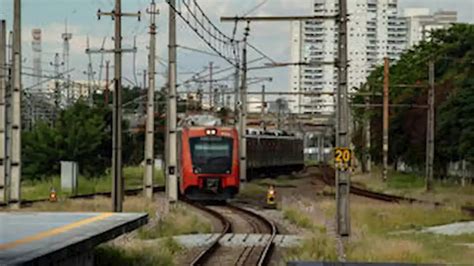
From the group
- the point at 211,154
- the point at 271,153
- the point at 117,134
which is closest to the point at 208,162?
the point at 211,154

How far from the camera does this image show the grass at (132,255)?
1816 cm

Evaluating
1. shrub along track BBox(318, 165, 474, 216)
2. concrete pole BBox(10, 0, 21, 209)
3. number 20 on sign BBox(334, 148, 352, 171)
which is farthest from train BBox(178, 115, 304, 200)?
number 20 on sign BBox(334, 148, 352, 171)

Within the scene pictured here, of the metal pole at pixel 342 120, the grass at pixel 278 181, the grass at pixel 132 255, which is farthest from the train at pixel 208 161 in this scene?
the grass at pixel 132 255

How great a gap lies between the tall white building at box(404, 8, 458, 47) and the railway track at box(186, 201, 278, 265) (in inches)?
2142

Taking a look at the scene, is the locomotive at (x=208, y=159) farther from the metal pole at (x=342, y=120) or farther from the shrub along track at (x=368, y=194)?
the metal pole at (x=342, y=120)

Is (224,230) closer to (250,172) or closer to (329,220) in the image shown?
(329,220)

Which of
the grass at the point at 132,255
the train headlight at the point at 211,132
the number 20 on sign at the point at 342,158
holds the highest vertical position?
the train headlight at the point at 211,132

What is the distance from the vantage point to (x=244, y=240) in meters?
28.8

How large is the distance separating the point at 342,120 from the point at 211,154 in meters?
23.1

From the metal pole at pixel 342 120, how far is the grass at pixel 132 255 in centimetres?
418

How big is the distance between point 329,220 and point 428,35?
4795cm

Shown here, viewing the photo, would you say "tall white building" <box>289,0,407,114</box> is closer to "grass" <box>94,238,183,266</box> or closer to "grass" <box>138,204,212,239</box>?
"grass" <box>138,204,212,239</box>

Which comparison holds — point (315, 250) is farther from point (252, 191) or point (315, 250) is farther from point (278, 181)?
point (278, 181)

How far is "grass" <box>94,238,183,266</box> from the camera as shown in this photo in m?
18.2
